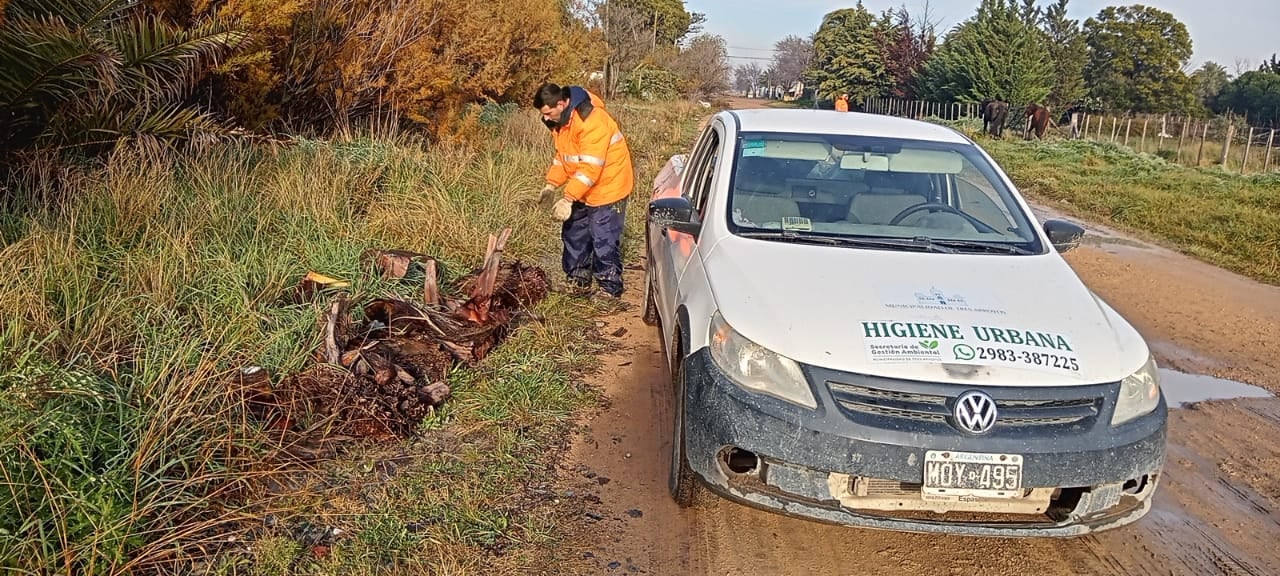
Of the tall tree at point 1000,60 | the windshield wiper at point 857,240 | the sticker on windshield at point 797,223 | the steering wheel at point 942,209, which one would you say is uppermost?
the tall tree at point 1000,60

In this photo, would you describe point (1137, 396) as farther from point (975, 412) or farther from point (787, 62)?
point (787, 62)

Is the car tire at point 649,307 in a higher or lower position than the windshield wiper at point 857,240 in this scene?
lower

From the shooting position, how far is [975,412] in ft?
9.29

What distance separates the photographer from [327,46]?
10156mm

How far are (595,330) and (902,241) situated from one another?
8.12ft

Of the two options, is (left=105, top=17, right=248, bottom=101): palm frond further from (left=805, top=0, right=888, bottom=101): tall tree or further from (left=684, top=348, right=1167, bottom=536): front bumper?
(left=805, top=0, right=888, bottom=101): tall tree

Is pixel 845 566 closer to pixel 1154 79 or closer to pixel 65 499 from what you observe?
pixel 65 499

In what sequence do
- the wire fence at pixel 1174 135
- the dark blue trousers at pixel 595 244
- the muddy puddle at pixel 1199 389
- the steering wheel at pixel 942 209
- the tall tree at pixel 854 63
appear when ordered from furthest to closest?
the tall tree at pixel 854 63 < the wire fence at pixel 1174 135 < the dark blue trousers at pixel 595 244 < the muddy puddle at pixel 1199 389 < the steering wheel at pixel 942 209

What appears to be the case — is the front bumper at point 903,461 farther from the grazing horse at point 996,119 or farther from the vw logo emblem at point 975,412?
the grazing horse at point 996,119

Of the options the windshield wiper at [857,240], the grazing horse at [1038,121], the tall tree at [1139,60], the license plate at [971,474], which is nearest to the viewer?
the license plate at [971,474]

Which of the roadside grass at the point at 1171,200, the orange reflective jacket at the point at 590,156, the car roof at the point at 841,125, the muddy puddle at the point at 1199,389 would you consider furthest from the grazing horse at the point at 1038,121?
the car roof at the point at 841,125

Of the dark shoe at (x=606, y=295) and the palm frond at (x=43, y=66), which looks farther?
the dark shoe at (x=606, y=295)

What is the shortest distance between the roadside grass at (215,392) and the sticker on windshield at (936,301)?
5.08ft

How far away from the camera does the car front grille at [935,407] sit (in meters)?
2.85
